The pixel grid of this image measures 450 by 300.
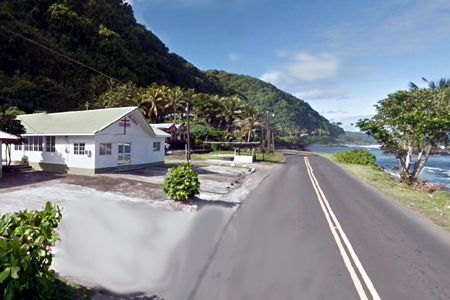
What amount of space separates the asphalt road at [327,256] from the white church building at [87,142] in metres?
11.7

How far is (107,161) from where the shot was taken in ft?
60.1

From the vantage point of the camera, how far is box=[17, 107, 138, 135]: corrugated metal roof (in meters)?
18.1

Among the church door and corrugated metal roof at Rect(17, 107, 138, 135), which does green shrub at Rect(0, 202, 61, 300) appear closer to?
corrugated metal roof at Rect(17, 107, 138, 135)

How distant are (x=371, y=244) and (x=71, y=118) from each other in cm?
2123

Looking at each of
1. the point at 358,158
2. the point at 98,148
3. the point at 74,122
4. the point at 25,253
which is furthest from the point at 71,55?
the point at 25,253

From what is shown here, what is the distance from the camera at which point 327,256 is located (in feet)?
20.2

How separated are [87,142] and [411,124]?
75.0 feet

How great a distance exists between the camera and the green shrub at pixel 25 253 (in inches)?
104

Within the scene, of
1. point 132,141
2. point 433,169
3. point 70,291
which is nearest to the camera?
point 70,291

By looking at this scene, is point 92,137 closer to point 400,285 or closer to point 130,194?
point 130,194

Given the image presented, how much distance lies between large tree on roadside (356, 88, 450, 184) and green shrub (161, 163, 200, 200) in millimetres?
17356

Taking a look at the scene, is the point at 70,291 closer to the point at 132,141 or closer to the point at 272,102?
the point at 132,141

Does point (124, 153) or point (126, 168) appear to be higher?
point (124, 153)

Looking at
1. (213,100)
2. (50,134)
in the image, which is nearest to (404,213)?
(50,134)
